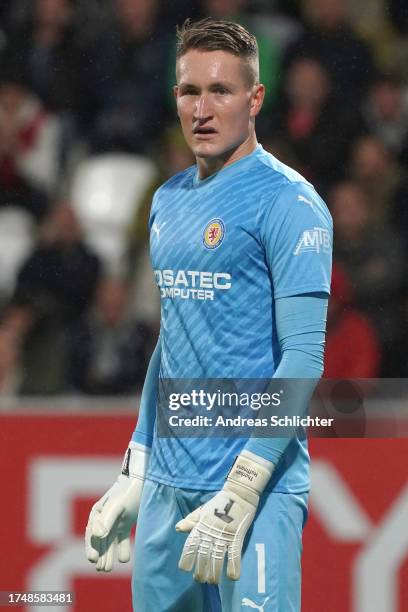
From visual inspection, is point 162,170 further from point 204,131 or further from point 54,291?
point 204,131

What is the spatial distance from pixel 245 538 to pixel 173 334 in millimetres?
468

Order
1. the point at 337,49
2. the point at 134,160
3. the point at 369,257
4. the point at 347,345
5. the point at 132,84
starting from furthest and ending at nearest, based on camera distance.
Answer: the point at 132,84 → the point at 134,160 → the point at 337,49 → the point at 369,257 → the point at 347,345

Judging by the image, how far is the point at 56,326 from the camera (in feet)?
15.1

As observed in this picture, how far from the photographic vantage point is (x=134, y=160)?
17.6ft

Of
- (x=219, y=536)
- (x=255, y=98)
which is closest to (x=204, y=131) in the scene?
(x=255, y=98)

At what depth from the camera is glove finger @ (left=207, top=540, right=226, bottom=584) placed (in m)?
2.35

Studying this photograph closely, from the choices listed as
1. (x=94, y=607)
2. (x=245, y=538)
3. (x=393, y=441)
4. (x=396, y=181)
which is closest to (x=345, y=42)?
(x=396, y=181)

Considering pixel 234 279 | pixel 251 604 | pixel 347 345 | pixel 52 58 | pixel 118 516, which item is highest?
pixel 52 58

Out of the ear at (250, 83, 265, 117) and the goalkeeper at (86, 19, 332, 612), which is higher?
the ear at (250, 83, 265, 117)

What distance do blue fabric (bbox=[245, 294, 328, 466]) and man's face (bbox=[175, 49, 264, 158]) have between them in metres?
0.39

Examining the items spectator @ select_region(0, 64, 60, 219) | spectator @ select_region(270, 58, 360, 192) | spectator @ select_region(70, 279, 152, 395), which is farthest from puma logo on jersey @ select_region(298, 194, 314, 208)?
spectator @ select_region(0, 64, 60, 219)

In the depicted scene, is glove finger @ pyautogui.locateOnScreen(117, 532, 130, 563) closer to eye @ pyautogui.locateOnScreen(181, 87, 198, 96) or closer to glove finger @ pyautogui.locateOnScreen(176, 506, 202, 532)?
glove finger @ pyautogui.locateOnScreen(176, 506, 202, 532)

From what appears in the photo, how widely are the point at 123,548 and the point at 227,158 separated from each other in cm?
92

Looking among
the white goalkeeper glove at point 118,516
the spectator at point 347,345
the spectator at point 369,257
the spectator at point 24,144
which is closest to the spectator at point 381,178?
the spectator at point 369,257
